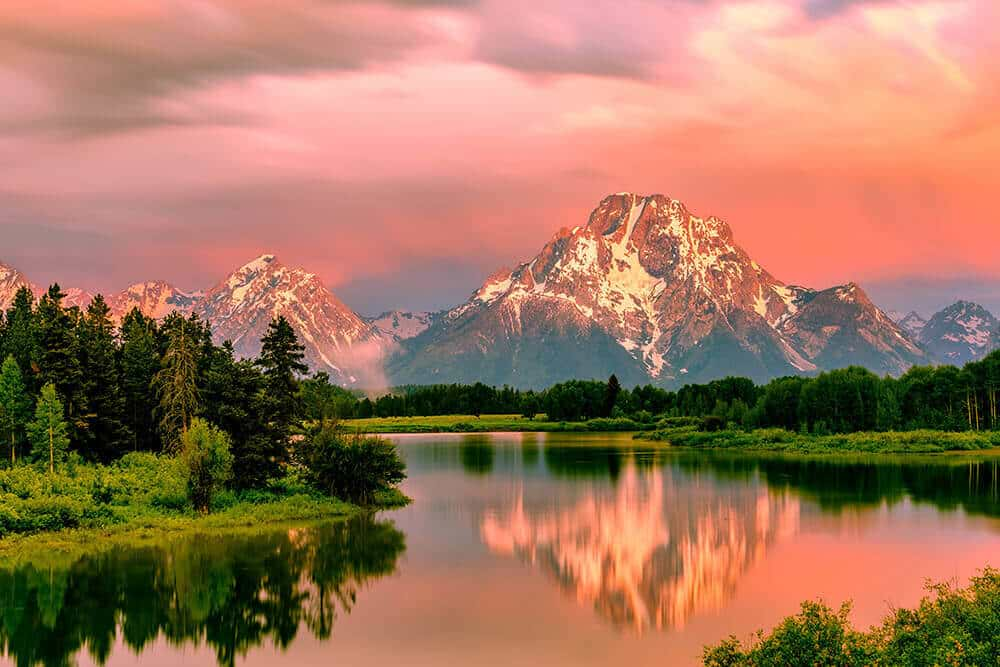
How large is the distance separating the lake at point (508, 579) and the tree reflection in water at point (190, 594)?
0.43 ft

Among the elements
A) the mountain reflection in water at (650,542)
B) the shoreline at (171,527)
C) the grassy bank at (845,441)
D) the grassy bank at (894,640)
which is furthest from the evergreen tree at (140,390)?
the grassy bank at (845,441)

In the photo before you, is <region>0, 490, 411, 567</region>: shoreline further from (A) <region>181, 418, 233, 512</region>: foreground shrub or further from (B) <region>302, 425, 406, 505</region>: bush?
(B) <region>302, 425, 406, 505</region>: bush

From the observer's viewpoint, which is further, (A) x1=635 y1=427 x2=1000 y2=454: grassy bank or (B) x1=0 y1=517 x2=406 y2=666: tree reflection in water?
(A) x1=635 y1=427 x2=1000 y2=454: grassy bank

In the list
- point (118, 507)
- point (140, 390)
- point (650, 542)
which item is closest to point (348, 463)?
point (118, 507)

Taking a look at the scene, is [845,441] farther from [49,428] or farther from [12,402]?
[12,402]

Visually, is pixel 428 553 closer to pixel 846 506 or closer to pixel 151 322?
pixel 846 506

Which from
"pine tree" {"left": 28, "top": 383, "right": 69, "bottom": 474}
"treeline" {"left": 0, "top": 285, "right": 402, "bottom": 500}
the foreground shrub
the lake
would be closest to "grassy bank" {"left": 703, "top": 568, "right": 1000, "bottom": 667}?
the lake

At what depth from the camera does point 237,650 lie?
3812 centimetres

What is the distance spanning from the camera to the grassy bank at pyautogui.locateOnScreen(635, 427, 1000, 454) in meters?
137

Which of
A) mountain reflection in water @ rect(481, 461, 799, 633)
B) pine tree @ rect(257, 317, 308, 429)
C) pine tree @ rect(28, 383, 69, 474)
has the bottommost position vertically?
mountain reflection in water @ rect(481, 461, 799, 633)

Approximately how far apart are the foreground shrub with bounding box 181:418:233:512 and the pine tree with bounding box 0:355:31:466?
75.3 ft

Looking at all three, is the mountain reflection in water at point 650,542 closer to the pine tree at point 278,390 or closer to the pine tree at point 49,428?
the pine tree at point 278,390

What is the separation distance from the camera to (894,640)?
28406mm

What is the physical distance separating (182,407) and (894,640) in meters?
64.2
